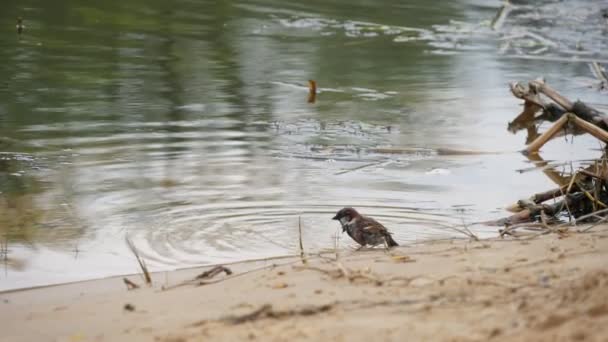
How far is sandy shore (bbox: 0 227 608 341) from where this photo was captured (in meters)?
4.18

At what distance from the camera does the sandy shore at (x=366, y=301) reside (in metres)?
4.18

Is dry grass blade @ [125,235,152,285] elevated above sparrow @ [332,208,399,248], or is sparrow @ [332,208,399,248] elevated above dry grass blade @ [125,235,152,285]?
sparrow @ [332,208,399,248]

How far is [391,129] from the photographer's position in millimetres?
10734

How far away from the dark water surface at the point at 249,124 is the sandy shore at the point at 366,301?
0.88 metres

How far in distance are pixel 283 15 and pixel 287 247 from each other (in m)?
11.5

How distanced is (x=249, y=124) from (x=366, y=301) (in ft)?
20.7

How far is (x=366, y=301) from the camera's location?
15.3 feet

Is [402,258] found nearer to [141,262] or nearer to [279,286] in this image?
[279,286]

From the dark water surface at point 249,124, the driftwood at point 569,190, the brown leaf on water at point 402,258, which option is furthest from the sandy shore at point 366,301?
the driftwood at point 569,190

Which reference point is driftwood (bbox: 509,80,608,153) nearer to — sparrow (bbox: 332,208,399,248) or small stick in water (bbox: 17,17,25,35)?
sparrow (bbox: 332,208,399,248)

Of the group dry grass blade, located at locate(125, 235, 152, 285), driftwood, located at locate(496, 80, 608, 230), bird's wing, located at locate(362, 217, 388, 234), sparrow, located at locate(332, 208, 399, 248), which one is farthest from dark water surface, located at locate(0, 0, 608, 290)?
bird's wing, located at locate(362, 217, 388, 234)

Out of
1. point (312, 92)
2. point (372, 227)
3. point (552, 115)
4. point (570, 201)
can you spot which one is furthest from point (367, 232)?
point (312, 92)

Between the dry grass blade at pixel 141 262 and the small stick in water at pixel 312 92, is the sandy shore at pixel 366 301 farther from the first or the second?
the small stick in water at pixel 312 92

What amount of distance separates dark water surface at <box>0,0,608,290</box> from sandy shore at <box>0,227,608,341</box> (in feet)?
2.90
